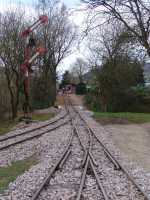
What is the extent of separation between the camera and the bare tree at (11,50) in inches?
1591

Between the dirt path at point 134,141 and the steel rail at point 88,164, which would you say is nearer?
the steel rail at point 88,164

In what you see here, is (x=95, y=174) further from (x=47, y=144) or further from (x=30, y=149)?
(x=47, y=144)

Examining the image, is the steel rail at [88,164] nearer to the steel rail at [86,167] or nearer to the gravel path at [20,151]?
the steel rail at [86,167]

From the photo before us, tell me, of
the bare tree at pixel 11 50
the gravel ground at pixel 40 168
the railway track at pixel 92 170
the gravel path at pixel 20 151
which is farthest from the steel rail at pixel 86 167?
the bare tree at pixel 11 50

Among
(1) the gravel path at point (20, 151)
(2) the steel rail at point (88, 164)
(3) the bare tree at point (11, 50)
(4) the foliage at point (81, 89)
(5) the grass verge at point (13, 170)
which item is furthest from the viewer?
(4) the foliage at point (81, 89)

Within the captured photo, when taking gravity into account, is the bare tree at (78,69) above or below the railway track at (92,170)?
above

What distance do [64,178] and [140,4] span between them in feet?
89.2

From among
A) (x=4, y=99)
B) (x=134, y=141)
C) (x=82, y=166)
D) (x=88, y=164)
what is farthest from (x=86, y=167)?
(x=4, y=99)

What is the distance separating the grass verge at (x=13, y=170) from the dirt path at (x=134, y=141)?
344 centimetres

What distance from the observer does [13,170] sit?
1319 centimetres

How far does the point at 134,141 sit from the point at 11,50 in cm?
2134

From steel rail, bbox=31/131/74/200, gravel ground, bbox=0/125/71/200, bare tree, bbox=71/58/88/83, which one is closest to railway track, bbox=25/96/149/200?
steel rail, bbox=31/131/74/200

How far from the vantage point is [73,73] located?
5492 inches

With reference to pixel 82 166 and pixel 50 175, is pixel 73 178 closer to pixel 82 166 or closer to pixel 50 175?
pixel 50 175
